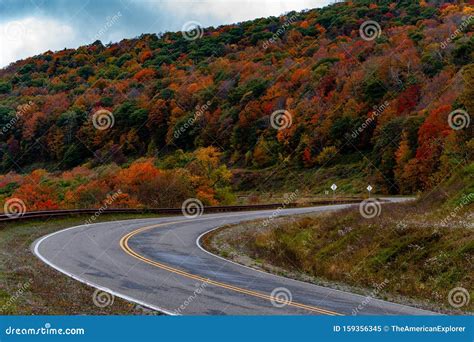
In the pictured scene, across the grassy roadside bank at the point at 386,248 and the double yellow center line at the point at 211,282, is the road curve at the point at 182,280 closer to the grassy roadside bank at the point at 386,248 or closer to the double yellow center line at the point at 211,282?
the double yellow center line at the point at 211,282

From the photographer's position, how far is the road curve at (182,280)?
12102 mm

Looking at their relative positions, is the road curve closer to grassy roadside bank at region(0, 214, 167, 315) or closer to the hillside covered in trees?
grassy roadside bank at region(0, 214, 167, 315)

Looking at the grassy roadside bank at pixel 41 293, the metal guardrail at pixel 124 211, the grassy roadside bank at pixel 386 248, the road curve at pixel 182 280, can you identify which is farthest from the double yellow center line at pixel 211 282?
the metal guardrail at pixel 124 211

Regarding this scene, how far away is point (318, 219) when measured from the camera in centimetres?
2973

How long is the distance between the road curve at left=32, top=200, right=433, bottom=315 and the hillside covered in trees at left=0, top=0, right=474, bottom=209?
21.5 metres

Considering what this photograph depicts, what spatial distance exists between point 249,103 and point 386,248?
265 feet

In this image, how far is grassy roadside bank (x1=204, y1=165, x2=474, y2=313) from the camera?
55.5ft

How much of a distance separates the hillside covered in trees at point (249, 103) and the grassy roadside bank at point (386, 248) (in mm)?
18182

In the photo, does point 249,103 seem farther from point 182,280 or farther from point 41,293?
point 41,293

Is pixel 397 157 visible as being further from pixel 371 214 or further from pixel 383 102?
pixel 371 214

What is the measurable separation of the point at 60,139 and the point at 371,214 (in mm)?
85761

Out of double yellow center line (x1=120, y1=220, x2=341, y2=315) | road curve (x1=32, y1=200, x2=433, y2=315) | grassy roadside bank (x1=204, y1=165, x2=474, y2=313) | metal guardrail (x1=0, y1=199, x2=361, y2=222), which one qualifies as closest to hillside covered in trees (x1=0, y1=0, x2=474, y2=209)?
metal guardrail (x1=0, y1=199, x2=361, y2=222)

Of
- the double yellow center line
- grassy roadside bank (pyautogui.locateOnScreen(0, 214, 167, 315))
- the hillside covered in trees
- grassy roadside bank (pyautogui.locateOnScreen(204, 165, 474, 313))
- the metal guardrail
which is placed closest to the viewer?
grassy roadside bank (pyautogui.locateOnScreen(0, 214, 167, 315))

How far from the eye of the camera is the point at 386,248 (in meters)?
20.6
